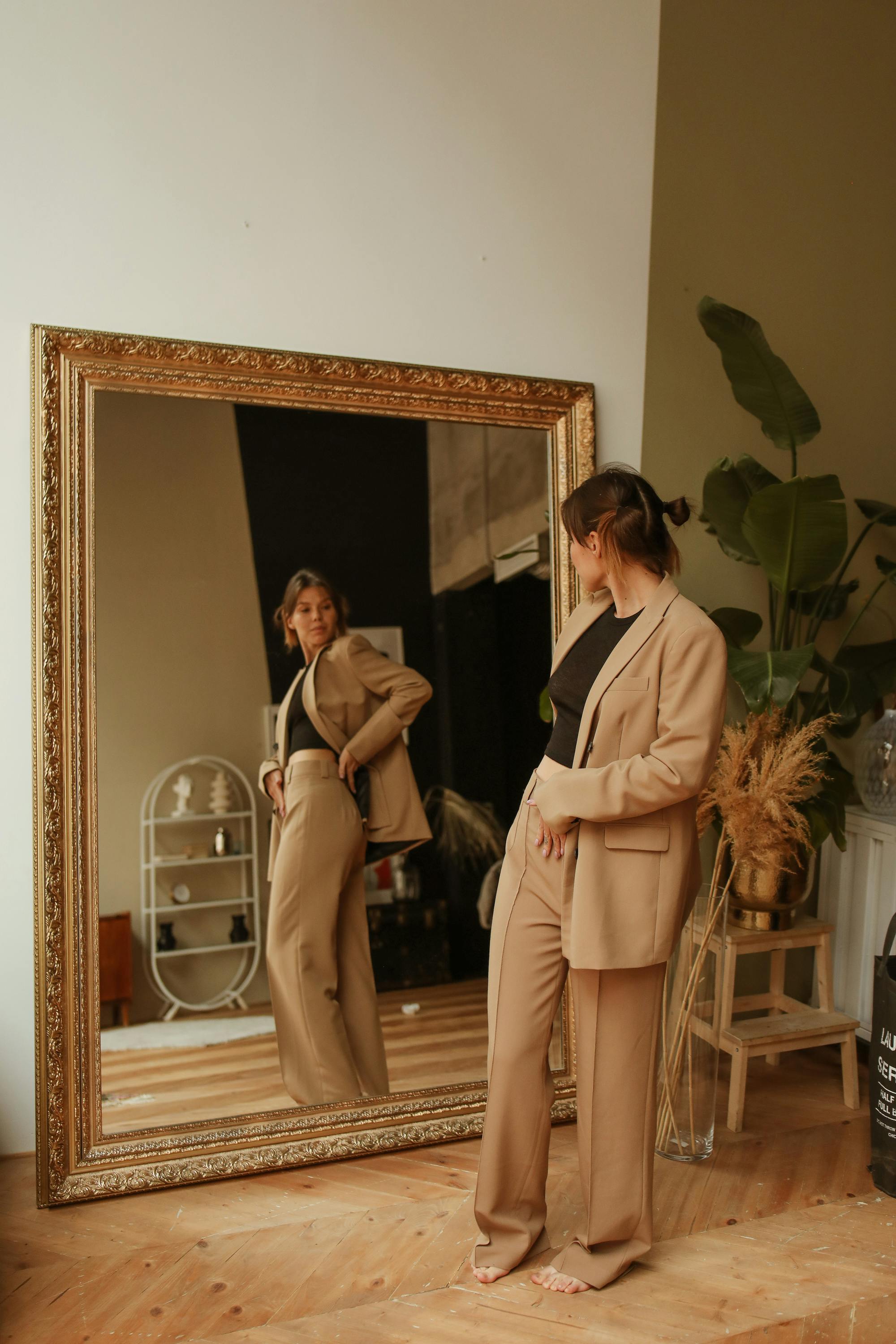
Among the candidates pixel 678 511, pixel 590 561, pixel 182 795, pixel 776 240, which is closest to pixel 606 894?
pixel 590 561

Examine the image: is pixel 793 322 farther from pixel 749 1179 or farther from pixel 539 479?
pixel 749 1179

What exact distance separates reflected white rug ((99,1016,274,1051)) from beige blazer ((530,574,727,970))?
1035 mm

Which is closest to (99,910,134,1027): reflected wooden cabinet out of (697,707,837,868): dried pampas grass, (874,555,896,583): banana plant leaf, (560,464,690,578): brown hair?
(560,464,690,578): brown hair

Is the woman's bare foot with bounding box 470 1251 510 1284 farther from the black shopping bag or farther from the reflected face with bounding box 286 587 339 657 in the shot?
the reflected face with bounding box 286 587 339 657

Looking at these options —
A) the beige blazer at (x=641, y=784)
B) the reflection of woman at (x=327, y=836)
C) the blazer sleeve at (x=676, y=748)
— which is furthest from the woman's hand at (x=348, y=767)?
the blazer sleeve at (x=676, y=748)

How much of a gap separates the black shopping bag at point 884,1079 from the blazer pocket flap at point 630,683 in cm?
113

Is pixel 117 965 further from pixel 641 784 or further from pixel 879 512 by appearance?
pixel 879 512

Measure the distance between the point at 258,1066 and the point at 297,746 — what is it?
908 millimetres

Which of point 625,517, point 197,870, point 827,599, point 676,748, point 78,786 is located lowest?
point 197,870

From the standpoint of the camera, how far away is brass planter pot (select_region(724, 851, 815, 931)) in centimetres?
326

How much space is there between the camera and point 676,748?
2.14 metres

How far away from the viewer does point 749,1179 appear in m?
2.76

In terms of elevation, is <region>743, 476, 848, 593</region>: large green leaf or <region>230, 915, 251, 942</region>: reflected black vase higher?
<region>743, 476, 848, 593</region>: large green leaf

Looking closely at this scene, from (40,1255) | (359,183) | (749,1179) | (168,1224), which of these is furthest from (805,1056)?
(359,183)
